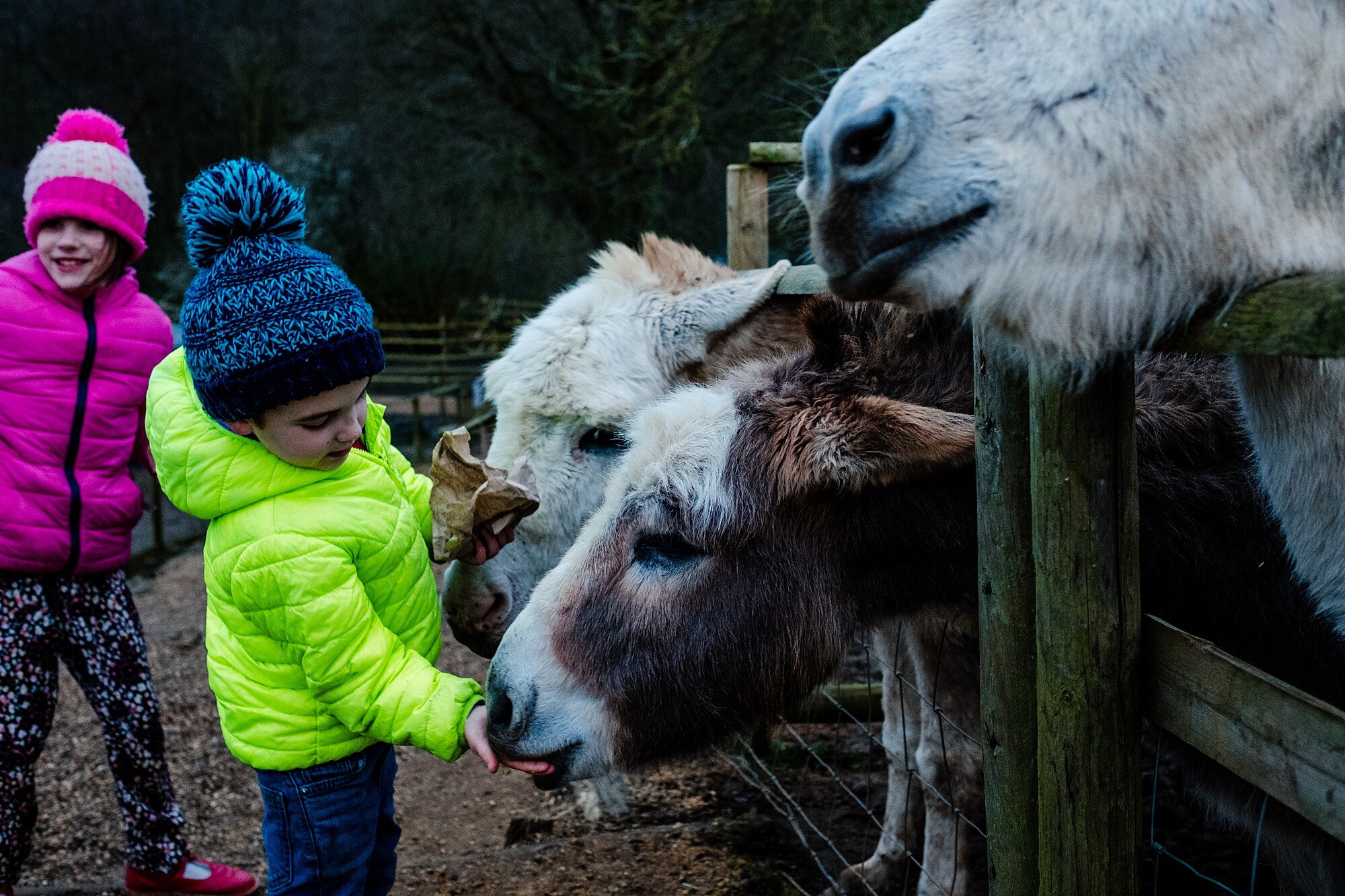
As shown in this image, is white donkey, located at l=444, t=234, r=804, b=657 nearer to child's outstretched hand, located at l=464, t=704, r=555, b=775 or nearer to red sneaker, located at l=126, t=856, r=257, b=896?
child's outstretched hand, located at l=464, t=704, r=555, b=775

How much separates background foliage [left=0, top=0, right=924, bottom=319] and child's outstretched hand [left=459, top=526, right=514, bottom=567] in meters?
10.5

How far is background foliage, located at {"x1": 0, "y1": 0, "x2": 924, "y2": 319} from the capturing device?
49.1 ft

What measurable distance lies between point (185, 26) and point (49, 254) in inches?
739

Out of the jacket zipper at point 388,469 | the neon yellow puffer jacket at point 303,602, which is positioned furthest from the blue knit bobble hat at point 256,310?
the jacket zipper at point 388,469

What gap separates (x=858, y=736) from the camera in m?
4.81

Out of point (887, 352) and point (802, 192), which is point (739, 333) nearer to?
point (887, 352)

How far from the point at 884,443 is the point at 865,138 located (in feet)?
2.43

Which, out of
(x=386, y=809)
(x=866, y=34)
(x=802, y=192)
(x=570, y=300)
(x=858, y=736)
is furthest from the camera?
(x=866, y=34)

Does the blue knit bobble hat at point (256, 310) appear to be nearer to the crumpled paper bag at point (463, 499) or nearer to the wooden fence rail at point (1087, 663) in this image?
the crumpled paper bag at point (463, 499)

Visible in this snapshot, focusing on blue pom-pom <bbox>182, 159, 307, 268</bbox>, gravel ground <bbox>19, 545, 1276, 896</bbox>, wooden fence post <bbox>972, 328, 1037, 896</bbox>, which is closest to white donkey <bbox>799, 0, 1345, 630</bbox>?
wooden fence post <bbox>972, 328, 1037, 896</bbox>

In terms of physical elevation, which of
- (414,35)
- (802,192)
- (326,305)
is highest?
(414,35)

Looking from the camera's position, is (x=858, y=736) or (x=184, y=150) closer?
(x=858, y=736)

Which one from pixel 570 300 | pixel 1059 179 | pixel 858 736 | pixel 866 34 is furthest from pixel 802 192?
pixel 866 34

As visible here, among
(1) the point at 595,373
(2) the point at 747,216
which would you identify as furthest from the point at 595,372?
(2) the point at 747,216
